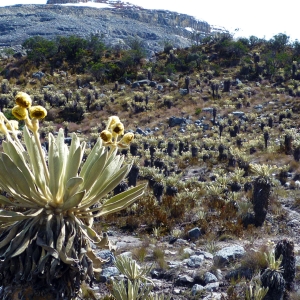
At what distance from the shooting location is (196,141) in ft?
58.7

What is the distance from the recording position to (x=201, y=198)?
9.45m

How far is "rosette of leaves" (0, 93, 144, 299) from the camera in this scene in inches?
86.9

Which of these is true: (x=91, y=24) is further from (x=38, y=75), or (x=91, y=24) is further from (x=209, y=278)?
(x=209, y=278)

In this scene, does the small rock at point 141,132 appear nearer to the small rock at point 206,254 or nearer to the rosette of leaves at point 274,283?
the small rock at point 206,254

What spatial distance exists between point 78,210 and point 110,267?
2729mm

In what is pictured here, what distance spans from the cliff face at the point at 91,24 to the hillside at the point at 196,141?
84.7ft

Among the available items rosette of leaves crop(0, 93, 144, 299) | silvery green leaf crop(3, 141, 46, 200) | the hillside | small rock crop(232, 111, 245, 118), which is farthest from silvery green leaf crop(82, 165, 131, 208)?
small rock crop(232, 111, 245, 118)

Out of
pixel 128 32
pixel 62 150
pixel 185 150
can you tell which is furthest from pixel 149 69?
pixel 128 32

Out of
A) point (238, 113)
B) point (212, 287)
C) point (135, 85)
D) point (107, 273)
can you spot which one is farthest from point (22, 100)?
point (135, 85)

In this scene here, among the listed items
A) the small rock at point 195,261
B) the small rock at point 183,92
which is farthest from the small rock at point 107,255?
the small rock at point 183,92

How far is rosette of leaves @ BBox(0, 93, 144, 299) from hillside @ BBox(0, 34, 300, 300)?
2.17 m

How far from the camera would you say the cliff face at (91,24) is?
64.3m

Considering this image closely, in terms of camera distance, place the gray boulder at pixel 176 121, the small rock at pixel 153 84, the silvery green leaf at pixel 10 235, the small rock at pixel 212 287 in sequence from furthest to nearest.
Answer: the small rock at pixel 153 84
the gray boulder at pixel 176 121
the small rock at pixel 212 287
the silvery green leaf at pixel 10 235

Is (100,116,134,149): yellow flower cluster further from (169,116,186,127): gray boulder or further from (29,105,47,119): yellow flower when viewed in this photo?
(169,116,186,127): gray boulder
